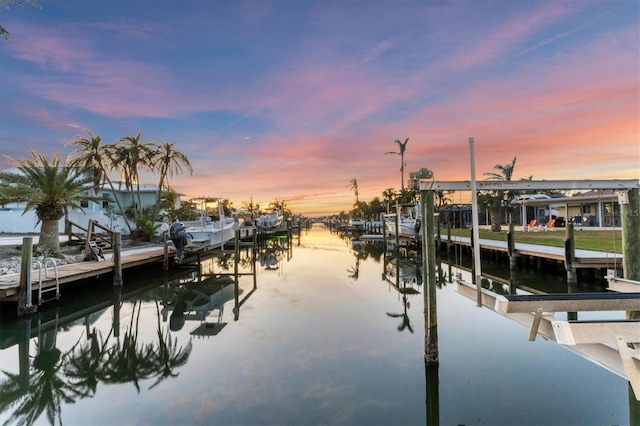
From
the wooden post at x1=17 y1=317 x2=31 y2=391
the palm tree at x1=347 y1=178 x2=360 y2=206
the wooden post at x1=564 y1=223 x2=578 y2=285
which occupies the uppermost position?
the palm tree at x1=347 y1=178 x2=360 y2=206

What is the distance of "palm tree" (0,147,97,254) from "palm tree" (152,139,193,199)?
1374 centimetres

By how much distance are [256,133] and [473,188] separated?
2125 centimetres

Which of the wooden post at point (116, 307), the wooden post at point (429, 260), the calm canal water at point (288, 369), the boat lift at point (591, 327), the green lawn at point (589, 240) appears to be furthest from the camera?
the green lawn at point (589, 240)

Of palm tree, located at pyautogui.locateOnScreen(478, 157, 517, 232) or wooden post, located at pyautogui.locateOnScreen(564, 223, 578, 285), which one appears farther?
palm tree, located at pyautogui.locateOnScreen(478, 157, 517, 232)

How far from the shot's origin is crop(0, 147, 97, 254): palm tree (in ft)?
45.4

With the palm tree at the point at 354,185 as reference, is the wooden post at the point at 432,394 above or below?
below

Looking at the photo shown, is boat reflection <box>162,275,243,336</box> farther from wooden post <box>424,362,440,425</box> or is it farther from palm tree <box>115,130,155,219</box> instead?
palm tree <box>115,130,155,219</box>

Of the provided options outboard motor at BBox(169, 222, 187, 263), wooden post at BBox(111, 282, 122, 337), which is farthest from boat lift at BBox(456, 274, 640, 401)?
outboard motor at BBox(169, 222, 187, 263)

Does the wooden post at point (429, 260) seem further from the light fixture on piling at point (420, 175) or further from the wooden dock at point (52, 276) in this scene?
the wooden dock at point (52, 276)

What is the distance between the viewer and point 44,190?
14047 mm

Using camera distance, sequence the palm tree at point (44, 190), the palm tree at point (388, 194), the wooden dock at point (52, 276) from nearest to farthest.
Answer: the wooden dock at point (52, 276)
the palm tree at point (44, 190)
the palm tree at point (388, 194)

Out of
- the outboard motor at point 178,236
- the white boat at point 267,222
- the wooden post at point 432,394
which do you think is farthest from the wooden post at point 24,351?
the white boat at point 267,222

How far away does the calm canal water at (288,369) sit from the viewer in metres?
4.97

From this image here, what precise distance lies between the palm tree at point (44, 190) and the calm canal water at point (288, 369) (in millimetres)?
4946
